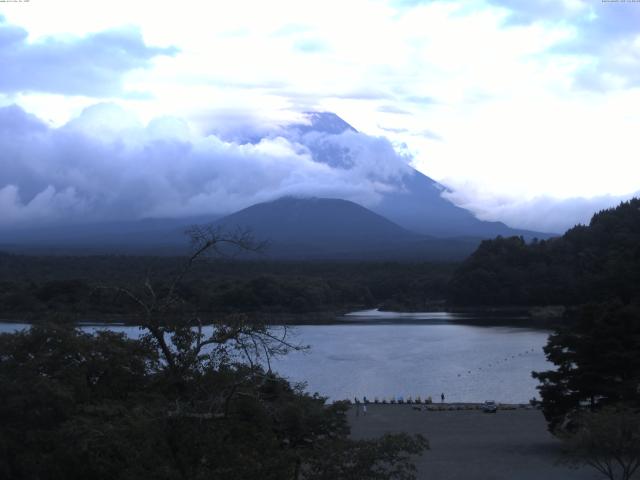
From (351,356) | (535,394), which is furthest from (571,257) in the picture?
(535,394)

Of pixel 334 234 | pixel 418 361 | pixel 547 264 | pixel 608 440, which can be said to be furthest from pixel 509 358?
pixel 334 234

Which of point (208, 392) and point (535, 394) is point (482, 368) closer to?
point (535, 394)

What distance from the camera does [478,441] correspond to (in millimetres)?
13438

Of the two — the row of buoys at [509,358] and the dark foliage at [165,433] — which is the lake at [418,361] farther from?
the dark foliage at [165,433]

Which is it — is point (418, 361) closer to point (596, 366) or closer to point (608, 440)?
point (596, 366)

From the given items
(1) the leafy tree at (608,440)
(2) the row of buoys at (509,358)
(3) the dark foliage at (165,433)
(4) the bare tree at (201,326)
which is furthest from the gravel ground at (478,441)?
(2) the row of buoys at (509,358)

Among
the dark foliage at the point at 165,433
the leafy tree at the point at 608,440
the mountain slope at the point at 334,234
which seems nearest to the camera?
the dark foliage at the point at 165,433

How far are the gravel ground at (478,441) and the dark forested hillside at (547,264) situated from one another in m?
25.9

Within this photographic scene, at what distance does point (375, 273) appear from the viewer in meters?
Answer: 55.9

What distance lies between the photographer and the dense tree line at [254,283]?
118ft

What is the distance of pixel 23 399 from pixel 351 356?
2156 centimetres

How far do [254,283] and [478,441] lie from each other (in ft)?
96.6

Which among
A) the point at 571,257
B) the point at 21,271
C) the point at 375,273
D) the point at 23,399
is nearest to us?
the point at 23,399

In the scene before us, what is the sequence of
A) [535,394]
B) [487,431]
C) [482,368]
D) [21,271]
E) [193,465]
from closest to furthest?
[193,465]
[487,431]
[535,394]
[482,368]
[21,271]
